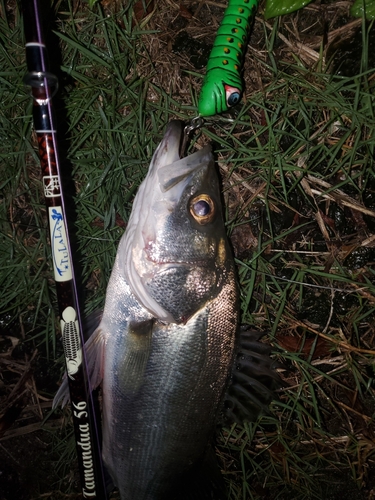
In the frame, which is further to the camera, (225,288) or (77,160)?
(77,160)

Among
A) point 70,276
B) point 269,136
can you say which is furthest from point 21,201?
point 269,136

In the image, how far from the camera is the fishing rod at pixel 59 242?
68.9 inches

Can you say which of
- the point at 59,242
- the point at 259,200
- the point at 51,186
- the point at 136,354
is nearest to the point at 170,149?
the point at 51,186

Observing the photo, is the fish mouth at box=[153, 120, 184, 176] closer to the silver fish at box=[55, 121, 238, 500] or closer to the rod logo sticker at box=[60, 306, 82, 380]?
the silver fish at box=[55, 121, 238, 500]

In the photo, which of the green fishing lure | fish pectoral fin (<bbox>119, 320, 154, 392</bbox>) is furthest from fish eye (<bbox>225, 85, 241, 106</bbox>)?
fish pectoral fin (<bbox>119, 320, 154, 392</bbox>)

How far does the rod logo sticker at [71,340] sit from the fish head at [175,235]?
371 millimetres

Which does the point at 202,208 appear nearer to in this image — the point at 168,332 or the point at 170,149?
the point at 170,149

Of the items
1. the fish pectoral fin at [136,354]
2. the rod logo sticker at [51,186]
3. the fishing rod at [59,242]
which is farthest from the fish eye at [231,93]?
the fish pectoral fin at [136,354]

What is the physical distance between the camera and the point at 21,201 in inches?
100

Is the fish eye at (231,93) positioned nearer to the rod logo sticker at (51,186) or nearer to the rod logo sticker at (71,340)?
the rod logo sticker at (51,186)

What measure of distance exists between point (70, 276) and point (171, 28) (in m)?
1.78

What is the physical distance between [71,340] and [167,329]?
0.53m

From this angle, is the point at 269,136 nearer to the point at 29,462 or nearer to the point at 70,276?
the point at 70,276

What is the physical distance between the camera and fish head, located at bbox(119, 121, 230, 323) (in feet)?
6.09
